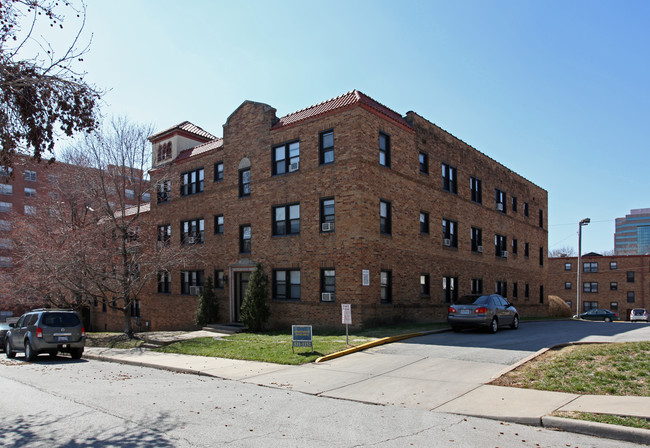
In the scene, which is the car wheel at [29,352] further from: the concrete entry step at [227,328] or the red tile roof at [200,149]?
the red tile roof at [200,149]

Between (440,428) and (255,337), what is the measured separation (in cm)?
1299

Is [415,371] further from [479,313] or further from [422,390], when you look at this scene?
[479,313]

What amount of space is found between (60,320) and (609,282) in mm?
64954

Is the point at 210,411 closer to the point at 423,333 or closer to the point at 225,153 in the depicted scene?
the point at 423,333

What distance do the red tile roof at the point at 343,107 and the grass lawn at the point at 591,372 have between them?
40.0ft

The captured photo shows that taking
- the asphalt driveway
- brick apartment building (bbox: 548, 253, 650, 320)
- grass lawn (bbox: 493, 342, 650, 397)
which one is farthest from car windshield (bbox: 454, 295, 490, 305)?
brick apartment building (bbox: 548, 253, 650, 320)

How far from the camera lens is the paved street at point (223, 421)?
6410 mm

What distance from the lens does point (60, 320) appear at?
16.4m

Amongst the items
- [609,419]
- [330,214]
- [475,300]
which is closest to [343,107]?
[330,214]

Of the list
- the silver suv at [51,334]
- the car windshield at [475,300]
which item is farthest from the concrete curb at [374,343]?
the silver suv at [51,334]

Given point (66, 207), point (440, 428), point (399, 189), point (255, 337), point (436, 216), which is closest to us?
point (440, 428)

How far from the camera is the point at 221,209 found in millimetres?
25609

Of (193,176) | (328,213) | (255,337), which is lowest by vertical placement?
(255,337)

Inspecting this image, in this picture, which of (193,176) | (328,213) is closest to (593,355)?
(328,213)
